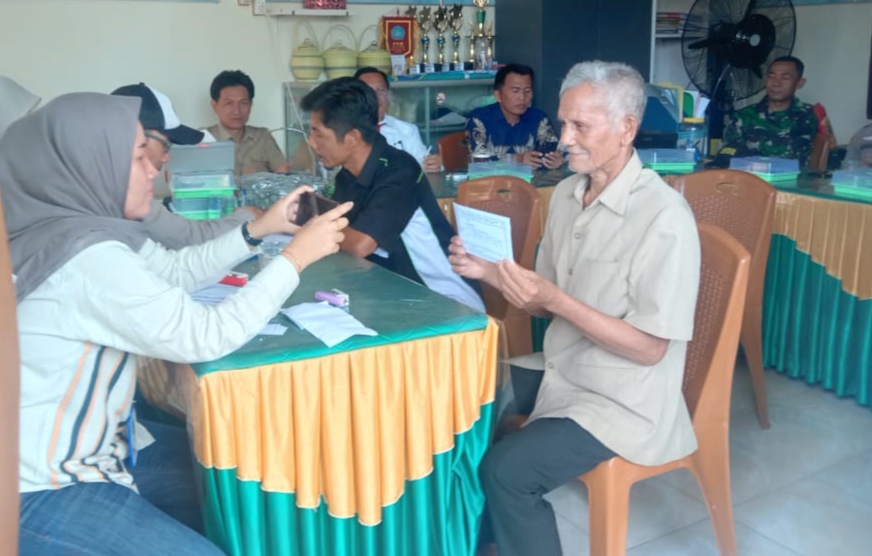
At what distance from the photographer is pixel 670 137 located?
4.05 m

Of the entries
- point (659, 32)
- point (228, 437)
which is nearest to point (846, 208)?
point (228, 437)

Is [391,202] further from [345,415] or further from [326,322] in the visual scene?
[345,415]

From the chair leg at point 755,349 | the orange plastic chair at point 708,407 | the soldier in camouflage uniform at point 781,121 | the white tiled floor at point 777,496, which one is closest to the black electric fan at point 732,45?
the soldier in camouflage uniform at point 781,121

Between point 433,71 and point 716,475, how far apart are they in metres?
3.74

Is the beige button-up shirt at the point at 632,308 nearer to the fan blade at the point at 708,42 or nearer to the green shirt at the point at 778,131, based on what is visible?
the green shirt at the point at 778,131

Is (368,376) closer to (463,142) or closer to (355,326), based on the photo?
(355,326)

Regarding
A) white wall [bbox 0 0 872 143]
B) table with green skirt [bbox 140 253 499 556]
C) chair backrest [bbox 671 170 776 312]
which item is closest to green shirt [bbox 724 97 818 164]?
white wall [bbox 0 0 872 143]

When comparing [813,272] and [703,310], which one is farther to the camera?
[813,272]

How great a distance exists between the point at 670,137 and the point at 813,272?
113 centimetres

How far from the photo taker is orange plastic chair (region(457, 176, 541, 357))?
2.89m

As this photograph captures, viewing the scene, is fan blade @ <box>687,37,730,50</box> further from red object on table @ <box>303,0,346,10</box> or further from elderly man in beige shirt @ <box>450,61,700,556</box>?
elderly man in beige shirt @ <box>450,61,700,556</box>

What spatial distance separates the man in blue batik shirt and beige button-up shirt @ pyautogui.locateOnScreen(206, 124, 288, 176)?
1043 millimetres

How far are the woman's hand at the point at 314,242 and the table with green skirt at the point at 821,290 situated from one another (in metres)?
2.09

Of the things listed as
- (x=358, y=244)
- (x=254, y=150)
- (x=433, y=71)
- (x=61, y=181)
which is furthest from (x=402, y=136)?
(x=61, y=181)
